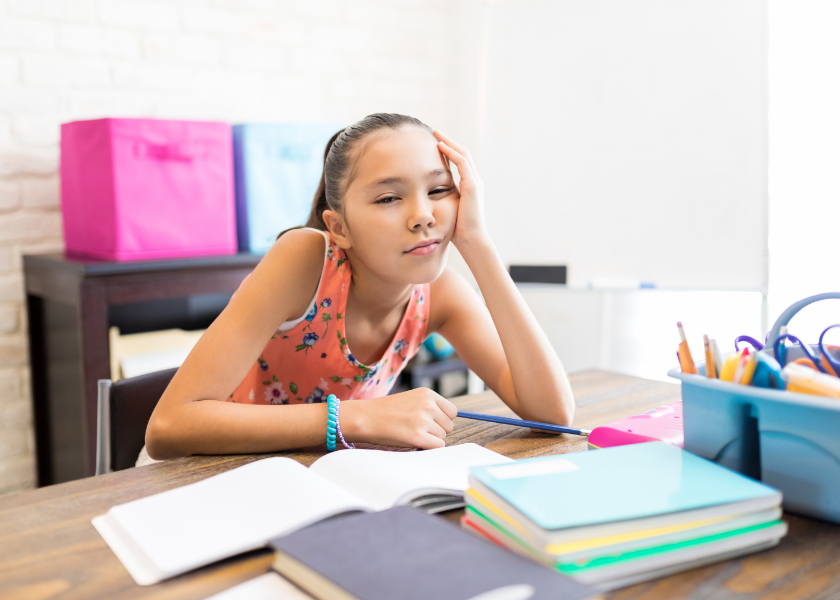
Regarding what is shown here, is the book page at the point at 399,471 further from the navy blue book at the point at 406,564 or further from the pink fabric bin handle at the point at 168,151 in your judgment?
the pink fabric bin handle at the point at 168,151

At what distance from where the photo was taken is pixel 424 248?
3.28 ft

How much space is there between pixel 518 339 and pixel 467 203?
219mm

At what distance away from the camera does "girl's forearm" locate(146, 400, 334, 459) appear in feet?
2.81

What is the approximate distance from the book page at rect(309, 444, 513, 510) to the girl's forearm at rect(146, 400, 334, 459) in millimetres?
93

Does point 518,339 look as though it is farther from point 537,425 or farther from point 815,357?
point 815,357

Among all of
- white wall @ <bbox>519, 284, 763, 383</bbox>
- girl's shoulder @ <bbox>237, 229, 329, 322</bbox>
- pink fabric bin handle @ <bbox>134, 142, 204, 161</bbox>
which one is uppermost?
pink fabric bin handle @ <bbox>134, 142, 204, 161</bbox>

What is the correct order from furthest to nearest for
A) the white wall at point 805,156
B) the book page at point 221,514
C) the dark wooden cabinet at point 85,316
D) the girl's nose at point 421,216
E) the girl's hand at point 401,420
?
1. the white wall at point 805,156
2. the dark wooden cabinet at point 85,316
3. the girl's nose at point 421,216
4. the girl's hand at point 401,420
5. the book page at point 221,514

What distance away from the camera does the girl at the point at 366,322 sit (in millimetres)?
875

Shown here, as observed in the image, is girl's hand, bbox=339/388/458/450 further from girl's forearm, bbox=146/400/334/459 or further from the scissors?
the scissors

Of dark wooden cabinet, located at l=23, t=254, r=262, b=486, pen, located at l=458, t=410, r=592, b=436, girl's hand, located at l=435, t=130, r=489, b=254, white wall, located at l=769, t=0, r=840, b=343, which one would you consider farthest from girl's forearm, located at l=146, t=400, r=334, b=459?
white wall, located at l=769, t=0, r=840, b=343

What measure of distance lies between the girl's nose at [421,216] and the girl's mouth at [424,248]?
0.03 metres

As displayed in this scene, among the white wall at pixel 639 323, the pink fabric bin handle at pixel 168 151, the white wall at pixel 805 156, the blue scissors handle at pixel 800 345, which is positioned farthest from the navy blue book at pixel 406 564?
the white wall at pixel 805 156

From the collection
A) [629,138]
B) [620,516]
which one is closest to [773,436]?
[620,516]

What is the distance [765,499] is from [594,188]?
4.51ft
